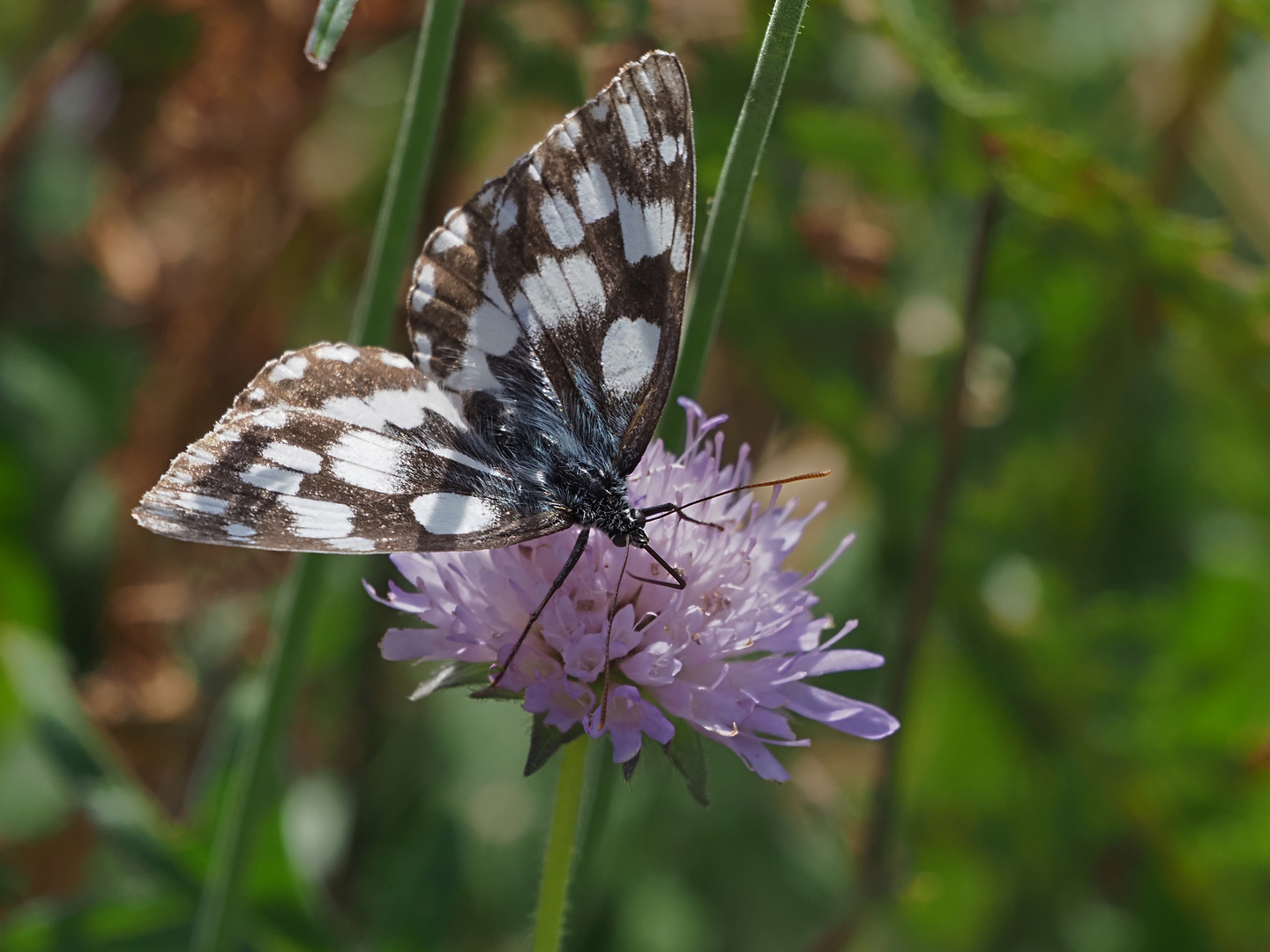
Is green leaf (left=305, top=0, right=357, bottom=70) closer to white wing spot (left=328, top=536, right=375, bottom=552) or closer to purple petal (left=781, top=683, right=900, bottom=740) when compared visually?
white wing spot (left=328, top=536, right=375, bottom=552)

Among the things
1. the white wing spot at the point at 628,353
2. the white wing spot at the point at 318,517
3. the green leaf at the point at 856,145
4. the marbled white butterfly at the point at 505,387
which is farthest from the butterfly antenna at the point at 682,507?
the green leaf at the point at 856,145

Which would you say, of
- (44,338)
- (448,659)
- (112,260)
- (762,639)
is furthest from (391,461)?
(44,338)

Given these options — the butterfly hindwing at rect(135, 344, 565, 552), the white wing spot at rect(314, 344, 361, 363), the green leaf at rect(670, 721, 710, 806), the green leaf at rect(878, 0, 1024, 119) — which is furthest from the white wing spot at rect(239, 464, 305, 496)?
the green leaf at rect(878, 0, 1024, 119)

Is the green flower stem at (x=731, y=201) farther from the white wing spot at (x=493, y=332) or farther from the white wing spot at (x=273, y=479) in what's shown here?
the white wing spot at (x=273, y=479)

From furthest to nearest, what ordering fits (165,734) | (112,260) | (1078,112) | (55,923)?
(1078,112), (112,260), (165,734), (55,923)

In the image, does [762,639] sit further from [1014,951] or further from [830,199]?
[830,199]

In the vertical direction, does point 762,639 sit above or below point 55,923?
above

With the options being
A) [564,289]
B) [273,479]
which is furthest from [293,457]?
[564,289]
